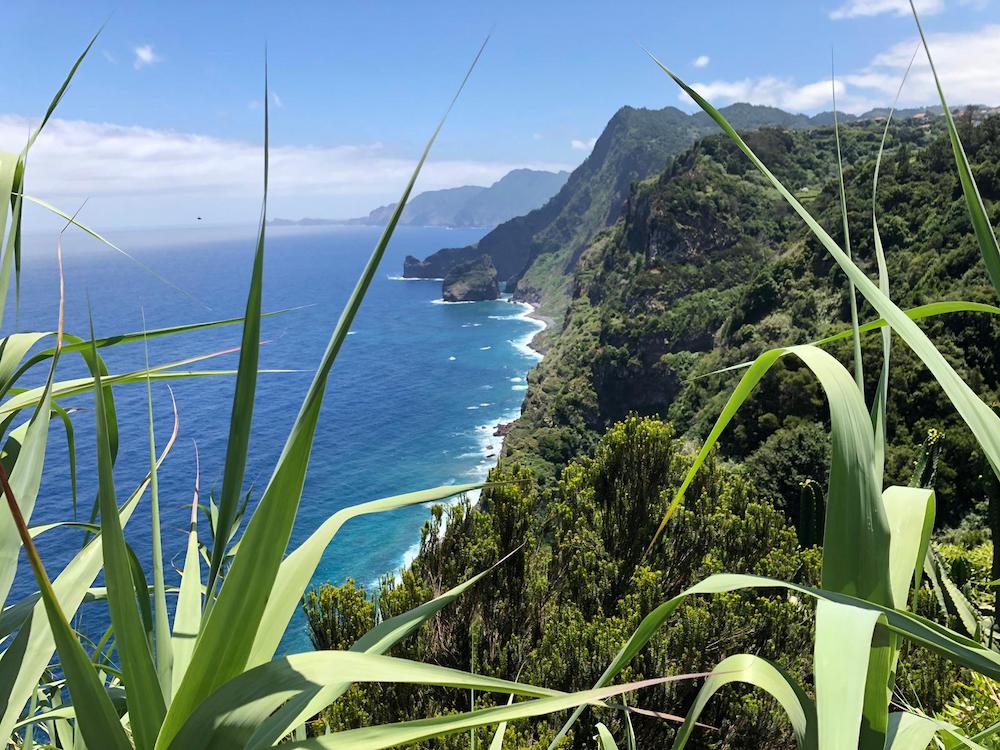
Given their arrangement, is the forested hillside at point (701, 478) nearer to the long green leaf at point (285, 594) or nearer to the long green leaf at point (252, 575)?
the long green leaf at point (285, 594)

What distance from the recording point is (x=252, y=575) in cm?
65

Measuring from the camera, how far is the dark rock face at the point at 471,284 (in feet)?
331

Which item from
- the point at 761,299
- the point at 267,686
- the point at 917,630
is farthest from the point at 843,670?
the point at 761,299

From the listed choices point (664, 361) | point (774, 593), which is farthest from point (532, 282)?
point (774, 593)

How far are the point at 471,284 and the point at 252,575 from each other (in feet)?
335

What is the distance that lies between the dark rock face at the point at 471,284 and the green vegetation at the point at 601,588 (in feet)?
271

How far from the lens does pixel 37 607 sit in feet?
2.86

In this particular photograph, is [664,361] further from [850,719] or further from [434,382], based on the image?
[850,719]

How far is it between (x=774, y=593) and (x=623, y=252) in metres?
57.0

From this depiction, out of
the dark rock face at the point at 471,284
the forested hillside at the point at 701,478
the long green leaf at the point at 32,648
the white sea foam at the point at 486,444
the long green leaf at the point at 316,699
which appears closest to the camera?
the long green leaf at the point at 316,699

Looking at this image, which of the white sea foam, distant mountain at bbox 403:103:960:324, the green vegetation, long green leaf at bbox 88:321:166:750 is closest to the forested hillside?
the green vegetation

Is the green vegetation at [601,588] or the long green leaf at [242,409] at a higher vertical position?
the long green leaf at [242,409]

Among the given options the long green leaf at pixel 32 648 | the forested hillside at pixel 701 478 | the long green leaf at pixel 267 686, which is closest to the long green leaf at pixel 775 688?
the long green leaf at pixel 267 686

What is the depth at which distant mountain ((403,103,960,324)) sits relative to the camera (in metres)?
107
